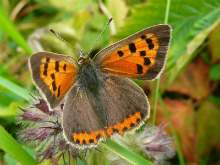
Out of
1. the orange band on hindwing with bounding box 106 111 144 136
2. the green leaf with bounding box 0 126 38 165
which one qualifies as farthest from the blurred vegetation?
the orange band on hindwing with bounding box 106 111 144 136

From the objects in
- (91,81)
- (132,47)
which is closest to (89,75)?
(91,81)

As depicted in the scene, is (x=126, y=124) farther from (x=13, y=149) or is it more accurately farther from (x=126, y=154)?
(x=13, y=149)

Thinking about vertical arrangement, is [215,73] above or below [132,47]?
below

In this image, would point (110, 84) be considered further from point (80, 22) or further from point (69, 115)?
→ point (80, 22)

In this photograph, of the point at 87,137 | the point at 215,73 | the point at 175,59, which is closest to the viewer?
the point at 87,137

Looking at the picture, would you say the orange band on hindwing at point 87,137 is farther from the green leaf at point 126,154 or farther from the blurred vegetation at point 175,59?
the blurred vegetation at point 175,59

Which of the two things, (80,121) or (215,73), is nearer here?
(80,121)
